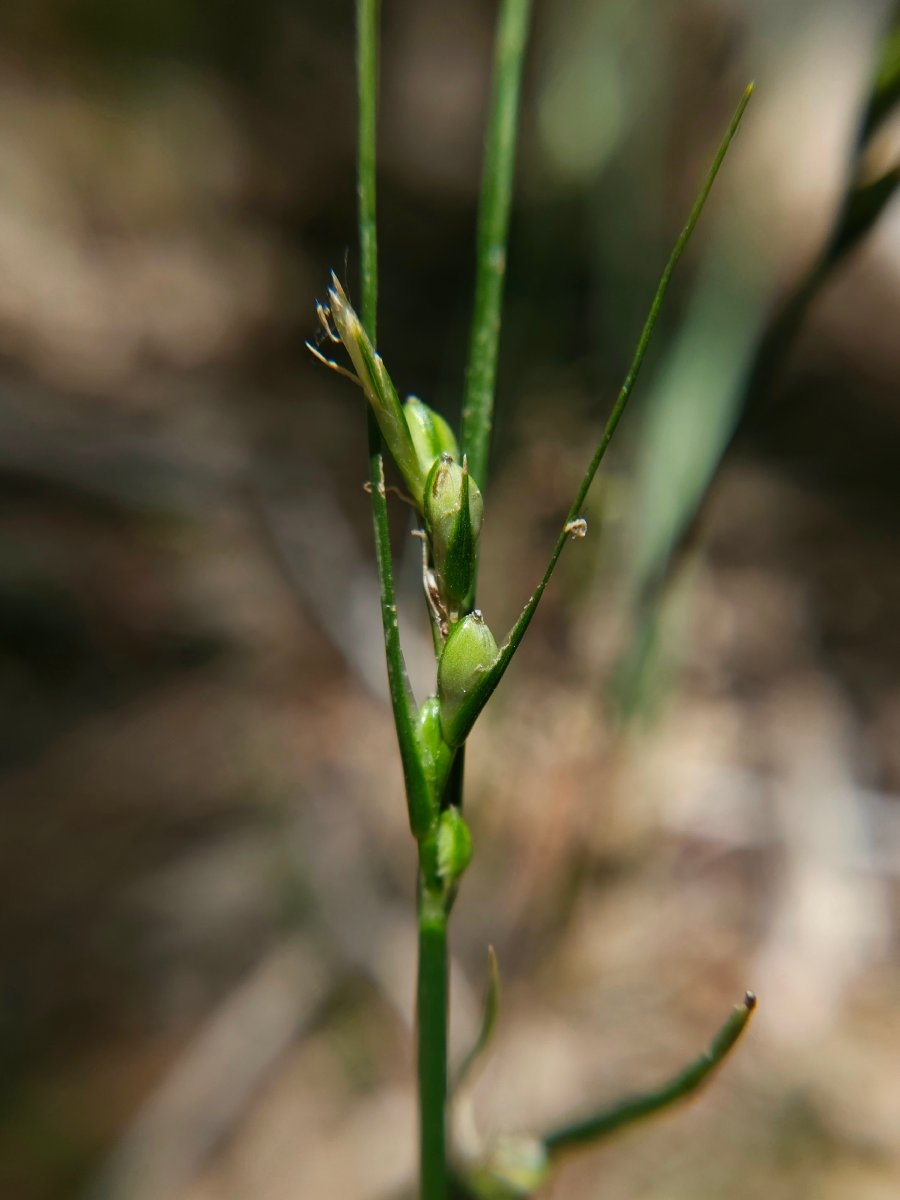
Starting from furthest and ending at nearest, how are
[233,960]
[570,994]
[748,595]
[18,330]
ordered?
[18,330]
[748,595]
[233,960]
[570,994]

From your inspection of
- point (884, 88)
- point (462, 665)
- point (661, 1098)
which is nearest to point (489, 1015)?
point (661, 1098)

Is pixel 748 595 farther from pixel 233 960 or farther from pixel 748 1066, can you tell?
pixel 233 960

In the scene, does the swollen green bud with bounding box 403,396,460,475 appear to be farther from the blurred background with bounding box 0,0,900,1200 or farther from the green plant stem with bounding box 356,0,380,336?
the blurred background with bounding box 0,0,900,1200


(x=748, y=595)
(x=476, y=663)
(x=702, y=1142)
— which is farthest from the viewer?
(x=748, y=595)

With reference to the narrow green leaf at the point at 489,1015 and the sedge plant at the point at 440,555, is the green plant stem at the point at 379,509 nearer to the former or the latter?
the sedge plant at the point at 440,555

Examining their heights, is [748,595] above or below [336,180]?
below

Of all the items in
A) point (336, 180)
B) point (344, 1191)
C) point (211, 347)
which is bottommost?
point (344, 1191)

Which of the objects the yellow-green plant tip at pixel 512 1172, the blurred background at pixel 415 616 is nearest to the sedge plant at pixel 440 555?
the yellow-green plant tip at pixel 512 1172

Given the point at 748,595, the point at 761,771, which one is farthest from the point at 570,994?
the point at 748,595
